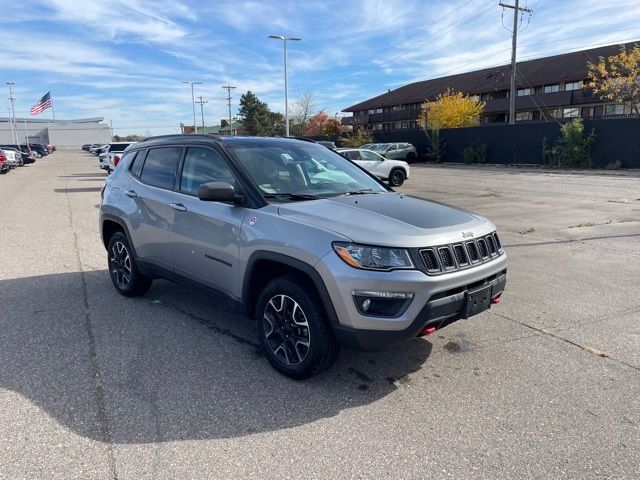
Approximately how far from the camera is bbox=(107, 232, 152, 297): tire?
5.39 m

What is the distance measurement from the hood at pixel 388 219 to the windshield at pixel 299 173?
0.28 m

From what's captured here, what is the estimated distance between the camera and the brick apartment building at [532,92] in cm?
4641

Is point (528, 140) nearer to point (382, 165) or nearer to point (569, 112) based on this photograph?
point (382, 165)

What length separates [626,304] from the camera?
17.2 ft

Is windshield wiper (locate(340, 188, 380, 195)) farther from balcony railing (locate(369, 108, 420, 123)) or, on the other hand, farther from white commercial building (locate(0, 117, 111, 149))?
white commercial building (locate(0, 117, 111, 149))

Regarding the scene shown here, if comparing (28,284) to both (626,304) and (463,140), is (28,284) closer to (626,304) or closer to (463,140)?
(626,304)

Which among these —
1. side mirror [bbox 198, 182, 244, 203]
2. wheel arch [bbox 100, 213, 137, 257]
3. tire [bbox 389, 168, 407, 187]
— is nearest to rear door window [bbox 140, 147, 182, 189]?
wheel arch [bbox 100, 213, 137, 257]

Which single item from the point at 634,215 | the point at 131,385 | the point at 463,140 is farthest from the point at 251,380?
the point at 463,140

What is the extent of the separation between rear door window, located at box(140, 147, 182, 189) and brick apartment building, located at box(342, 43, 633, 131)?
155 feet

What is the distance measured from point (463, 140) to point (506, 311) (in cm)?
3167

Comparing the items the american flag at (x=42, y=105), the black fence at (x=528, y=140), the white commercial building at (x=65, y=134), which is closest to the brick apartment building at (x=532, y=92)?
the black fence at (x=528, y=140)

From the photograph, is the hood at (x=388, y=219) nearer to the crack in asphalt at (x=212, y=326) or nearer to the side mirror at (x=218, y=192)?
the side mirror at (x=218, y=192)

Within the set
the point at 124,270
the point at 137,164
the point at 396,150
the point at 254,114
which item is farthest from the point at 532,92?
the point at 124,270

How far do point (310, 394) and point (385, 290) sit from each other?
0.97m
